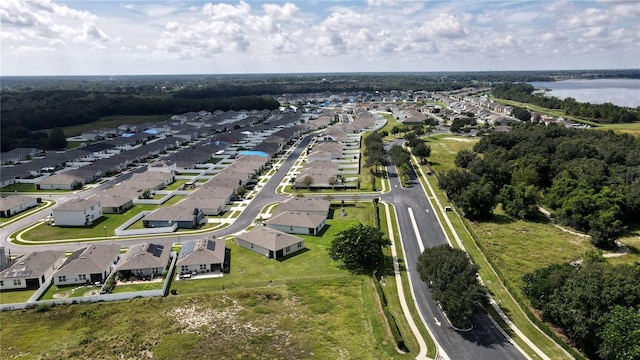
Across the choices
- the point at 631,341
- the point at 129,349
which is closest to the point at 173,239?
the point at 129,349

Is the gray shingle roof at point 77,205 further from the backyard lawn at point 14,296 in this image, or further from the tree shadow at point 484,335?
the tree shadow at point 484,335

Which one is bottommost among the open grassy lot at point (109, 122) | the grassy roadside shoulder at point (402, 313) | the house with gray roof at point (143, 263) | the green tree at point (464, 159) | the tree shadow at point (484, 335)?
the tree shadow at point (484, 335)

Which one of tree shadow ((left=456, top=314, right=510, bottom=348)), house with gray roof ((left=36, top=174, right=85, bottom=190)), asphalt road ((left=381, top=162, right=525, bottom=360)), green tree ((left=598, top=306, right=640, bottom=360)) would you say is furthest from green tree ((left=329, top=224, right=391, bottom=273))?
house with gray roof ((left=36, top=174, right=85, bottom=190))

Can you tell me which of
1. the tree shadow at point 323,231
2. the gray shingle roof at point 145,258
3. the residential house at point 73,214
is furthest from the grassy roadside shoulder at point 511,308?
the residential house at point 73,214

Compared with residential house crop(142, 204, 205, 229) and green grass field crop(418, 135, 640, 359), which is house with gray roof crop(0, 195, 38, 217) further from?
green grass field crop(418, 135, 640, 359)

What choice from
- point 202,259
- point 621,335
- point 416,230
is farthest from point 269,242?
point 621,335

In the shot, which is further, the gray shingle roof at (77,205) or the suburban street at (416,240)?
the gray shingle roof at (77,205)
